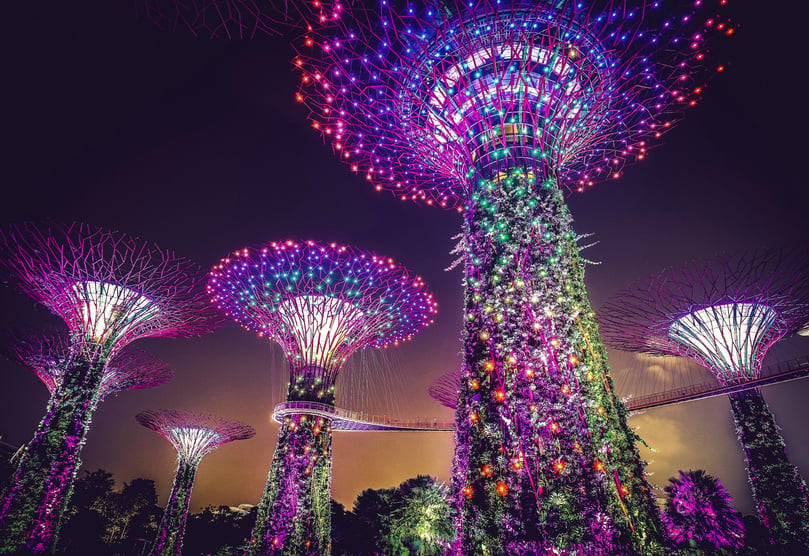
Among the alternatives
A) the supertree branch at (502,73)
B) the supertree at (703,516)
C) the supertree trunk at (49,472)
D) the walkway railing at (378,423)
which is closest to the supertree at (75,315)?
the supertree trunk at (49,472)

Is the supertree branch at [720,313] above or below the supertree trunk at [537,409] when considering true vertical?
above

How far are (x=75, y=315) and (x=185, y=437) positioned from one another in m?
14.1

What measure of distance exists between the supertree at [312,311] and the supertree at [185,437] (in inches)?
473

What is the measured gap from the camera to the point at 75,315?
1546 cm

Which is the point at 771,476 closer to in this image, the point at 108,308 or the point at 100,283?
the point at 108,308

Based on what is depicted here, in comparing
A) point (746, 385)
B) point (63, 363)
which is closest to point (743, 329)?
point (746, 385)

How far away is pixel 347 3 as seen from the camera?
791 centimetres

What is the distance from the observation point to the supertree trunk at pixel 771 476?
1457cm

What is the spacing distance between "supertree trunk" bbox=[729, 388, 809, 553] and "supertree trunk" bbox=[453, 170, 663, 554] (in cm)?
1491

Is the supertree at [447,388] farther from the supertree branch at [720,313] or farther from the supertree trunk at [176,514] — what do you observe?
the supertree trunk at [176,514]

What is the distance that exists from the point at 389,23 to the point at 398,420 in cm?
2676

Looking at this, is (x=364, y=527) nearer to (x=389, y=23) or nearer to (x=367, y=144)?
(x=367, y=144)

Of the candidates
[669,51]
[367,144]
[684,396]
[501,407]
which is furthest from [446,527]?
[669,51]

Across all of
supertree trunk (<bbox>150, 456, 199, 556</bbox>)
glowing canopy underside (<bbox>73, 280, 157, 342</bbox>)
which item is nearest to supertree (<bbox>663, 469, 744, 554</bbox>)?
glowing canopy underside (<bbox>73, 280, 157, 342</bbox>)
